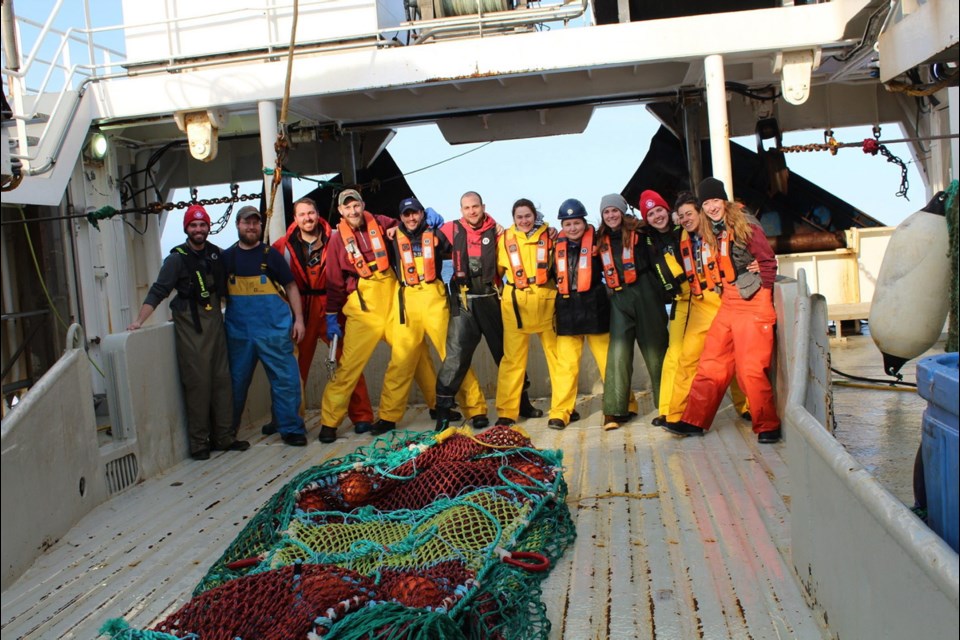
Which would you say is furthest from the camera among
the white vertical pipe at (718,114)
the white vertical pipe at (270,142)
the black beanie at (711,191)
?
the white vertical pipe at (270,142)

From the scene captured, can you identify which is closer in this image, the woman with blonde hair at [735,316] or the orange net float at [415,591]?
the orange net float at [415,591]

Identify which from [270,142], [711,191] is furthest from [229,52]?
[711,191]

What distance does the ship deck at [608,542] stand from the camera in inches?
140

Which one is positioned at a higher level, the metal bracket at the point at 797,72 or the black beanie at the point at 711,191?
the metal bracket at the point at 797,72

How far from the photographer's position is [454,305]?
686 centimetres

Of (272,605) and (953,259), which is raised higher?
(953,259)

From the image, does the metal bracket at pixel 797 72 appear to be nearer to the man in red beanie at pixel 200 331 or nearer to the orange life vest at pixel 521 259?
the orange life vest at pixel 521 259

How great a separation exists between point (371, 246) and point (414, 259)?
1.09 ft

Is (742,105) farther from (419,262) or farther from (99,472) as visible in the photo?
(99,472)

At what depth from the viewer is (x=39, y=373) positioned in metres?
9.81

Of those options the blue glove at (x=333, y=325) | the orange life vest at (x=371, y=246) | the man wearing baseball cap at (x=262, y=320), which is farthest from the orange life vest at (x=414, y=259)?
the man wearing baseball cap at (x=262, y=320)

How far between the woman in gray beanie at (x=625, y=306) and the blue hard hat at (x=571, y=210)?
0.46 ft

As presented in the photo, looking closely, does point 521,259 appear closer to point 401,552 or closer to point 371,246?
point 371,246

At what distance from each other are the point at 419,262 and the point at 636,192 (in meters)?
5.73
